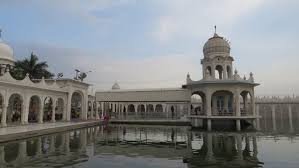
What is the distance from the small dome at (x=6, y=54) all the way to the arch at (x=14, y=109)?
4.77 metres

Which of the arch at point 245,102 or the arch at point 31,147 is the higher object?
the arch at point 245,102

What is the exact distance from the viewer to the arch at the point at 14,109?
26263 mm

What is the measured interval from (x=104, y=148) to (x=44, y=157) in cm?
374

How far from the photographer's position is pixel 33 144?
14688 millimetres

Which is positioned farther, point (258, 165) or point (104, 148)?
point (104, 148)

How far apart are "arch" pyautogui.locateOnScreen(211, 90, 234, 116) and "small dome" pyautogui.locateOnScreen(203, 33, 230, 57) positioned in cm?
466

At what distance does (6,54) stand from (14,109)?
287 inches

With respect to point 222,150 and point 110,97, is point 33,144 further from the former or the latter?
point 110,97

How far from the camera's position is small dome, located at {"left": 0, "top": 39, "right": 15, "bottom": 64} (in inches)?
1203

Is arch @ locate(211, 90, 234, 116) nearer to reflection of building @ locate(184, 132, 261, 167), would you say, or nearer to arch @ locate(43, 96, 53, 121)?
reflection of building @ locate(184, 132, 261, 167)

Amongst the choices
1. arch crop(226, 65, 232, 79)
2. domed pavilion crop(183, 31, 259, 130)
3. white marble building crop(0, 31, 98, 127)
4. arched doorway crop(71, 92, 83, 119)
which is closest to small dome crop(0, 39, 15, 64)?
white marble building crop(0, 31, 98, 127)

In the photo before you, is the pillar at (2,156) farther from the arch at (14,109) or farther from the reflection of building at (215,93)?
the reflection of building at (215,93)

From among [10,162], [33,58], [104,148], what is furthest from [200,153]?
[33,58]

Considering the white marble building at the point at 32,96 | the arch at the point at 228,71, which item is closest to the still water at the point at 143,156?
the white marble building at the point at 32,96
